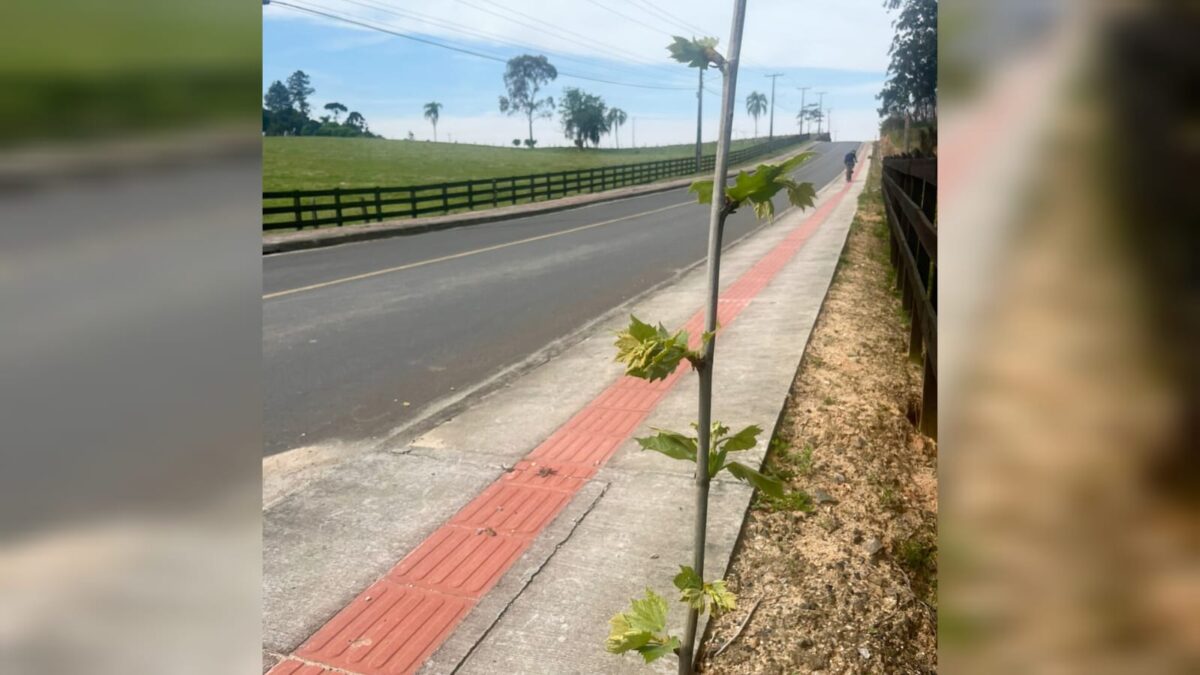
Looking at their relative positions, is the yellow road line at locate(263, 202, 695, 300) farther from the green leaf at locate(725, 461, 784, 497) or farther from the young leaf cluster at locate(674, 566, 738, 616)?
the green leaf at locate(725, 461, 784, 497)

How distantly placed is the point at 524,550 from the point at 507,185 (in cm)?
2079

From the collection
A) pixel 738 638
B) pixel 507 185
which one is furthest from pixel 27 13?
pixel 507 185

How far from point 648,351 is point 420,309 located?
6.78 metres

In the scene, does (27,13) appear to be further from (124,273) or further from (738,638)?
(738,638)

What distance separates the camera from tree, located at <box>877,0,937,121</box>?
2.87ft

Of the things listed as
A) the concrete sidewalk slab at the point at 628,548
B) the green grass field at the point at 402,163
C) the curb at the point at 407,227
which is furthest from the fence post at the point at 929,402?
the green grass field at the point at 402,163

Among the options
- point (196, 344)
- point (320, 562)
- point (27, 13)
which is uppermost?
point (27, 13)

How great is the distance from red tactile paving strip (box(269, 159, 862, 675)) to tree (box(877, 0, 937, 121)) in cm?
145

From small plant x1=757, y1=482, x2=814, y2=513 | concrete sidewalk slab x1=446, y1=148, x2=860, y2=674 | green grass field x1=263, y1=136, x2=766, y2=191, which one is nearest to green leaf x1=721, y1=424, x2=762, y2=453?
concrete sidewalk slab x1=446, y1=148, x2=860, y2=674

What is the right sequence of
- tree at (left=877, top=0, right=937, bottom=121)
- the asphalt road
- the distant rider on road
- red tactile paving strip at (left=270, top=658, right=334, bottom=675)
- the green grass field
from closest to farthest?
1. tree at (left=877, top=0, right=937, bottom=121)
2. red tactile paving strip at (left=270, top=658, right=334, bottom=675)
3. the asphalt road
4. the green grass field
5. the distant rider on road

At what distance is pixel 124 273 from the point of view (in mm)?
575

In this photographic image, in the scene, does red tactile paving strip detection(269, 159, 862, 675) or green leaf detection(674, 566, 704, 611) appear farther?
red tactile paving strip detection(269, 159, 862, 675)

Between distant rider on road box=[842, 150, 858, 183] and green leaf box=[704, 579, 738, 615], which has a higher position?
distant rider on road box=[842, 150, 858, 183]

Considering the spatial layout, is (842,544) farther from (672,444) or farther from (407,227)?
(407,227)
